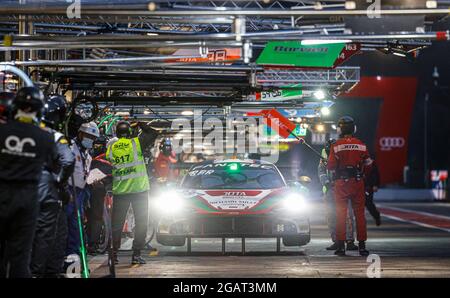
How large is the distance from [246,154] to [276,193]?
362 inches

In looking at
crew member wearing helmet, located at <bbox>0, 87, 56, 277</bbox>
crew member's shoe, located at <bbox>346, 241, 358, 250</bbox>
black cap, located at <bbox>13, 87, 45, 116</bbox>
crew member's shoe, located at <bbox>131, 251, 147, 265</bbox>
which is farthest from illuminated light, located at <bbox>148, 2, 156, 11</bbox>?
crew member's shoe, located at <bbox>346, 241, 358, 250</bbox>

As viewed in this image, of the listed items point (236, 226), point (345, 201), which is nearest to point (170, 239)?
point (236, 226)

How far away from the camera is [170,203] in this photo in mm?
16875

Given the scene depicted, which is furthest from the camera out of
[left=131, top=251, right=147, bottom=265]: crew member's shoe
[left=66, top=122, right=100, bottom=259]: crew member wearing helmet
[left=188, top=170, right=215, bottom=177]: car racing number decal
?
[left=188, top=170, right=215, bottom=177]: car racing number decal

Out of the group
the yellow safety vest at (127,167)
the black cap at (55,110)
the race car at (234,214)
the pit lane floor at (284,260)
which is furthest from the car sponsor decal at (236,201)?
the black cap at (55,110)

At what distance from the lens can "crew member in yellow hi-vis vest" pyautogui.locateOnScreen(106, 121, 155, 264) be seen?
14625mm

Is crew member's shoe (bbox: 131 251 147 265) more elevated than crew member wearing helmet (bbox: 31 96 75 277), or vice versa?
crew member wearing helmet (bbox: 31 96 75 277)

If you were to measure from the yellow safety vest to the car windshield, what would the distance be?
3.04 meters

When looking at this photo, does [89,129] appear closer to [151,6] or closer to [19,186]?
[151,6]

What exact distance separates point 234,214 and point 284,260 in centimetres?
145

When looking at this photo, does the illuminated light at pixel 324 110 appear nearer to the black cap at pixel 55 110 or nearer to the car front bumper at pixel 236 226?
the car front bumper at pixel 236 226

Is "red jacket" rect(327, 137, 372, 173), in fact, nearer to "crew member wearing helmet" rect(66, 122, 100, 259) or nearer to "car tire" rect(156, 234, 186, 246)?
"car tire" rect(156, 234, 186, 246)

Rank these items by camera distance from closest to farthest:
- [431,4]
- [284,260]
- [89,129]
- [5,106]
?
1. [5,106]
2. [431,4]
3. [89,129]
4. [284,260]
